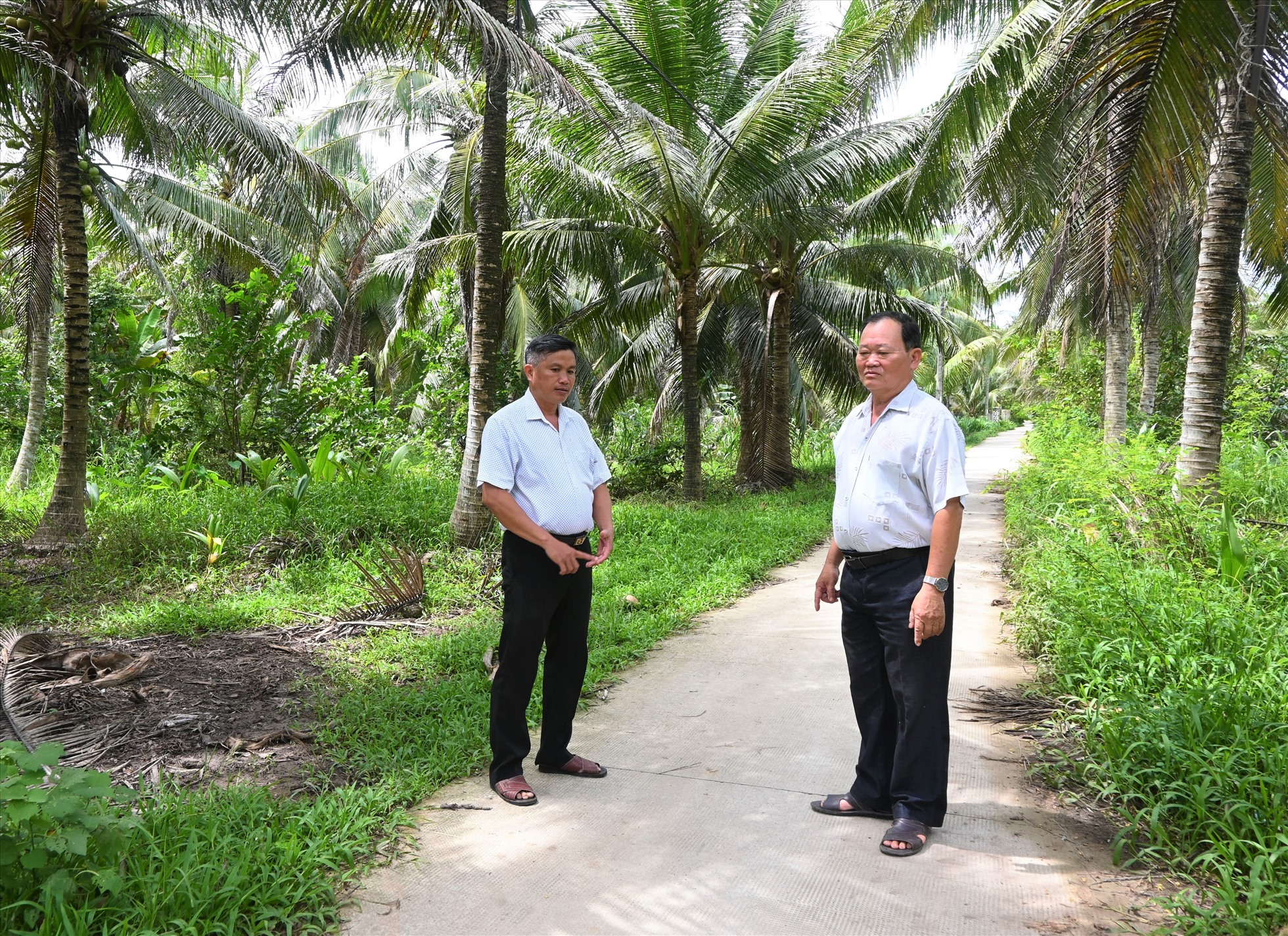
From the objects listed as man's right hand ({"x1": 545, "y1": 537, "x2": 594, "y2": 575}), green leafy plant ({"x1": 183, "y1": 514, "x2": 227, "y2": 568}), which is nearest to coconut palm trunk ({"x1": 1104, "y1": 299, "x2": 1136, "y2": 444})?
green leafy plant ({"x1": 183, "y1": 514, "x2": 227, "y2": 568})

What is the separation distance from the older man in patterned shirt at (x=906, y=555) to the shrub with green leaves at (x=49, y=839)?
92.4 inches

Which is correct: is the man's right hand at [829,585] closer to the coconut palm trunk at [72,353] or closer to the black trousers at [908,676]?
the black trousers at [908,676]

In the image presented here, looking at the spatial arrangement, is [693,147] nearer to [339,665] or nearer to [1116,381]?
[1116,381]

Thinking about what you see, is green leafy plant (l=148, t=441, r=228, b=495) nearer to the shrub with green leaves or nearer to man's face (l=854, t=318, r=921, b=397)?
the shrub with green leaves

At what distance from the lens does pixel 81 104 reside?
330 inches

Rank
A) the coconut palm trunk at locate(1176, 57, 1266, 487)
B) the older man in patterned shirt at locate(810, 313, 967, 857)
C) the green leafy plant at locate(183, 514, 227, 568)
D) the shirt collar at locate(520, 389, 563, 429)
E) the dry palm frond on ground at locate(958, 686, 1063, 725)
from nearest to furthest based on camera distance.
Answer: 1. the older man in patterned shirt at locate(810, 313, 967, 857)
2. the shirt collar at locate(520, 389, 563, 429)
3. the dry palm frond on ground at locate(958, 686, 1063, 725)
4. the coconut palm trunk at locate(1176, 57, 1266, 487)
5. the green leafy plant at locate(183, 514, 227, 568)

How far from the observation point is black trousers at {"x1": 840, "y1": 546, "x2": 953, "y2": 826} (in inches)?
118

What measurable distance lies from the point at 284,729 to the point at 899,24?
32.3 feet

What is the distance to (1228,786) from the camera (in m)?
3.05

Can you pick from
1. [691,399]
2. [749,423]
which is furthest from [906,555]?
[749,423]

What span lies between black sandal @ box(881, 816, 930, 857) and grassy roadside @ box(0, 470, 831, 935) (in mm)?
1685

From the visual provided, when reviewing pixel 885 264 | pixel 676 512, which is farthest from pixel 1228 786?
pixel 885 264

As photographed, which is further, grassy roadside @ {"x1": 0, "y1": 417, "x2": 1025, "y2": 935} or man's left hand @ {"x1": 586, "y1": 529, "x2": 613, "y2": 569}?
man's left hand @ {"x1": 586, "y1": 529, "x2": 613, "y2": 569}

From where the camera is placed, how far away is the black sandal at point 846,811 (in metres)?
3.24
